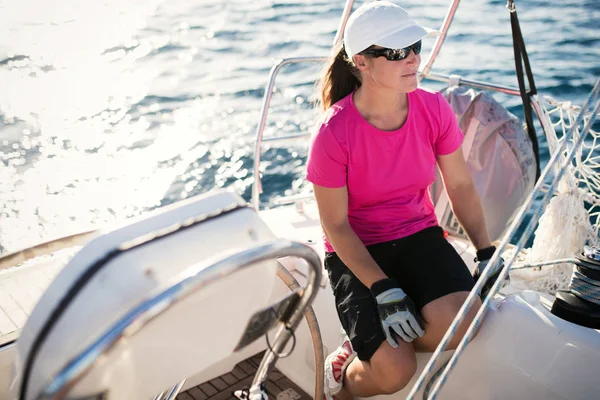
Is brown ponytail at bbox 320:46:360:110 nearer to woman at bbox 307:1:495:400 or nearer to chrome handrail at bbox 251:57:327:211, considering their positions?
woman at bbox 307:1:495:400

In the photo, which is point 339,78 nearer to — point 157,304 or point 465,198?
point 465,198

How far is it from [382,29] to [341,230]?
569 millimetres

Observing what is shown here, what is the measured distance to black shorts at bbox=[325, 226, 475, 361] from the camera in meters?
1.82

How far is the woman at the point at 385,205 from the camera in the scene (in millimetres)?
1803

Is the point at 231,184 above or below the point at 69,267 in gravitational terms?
below

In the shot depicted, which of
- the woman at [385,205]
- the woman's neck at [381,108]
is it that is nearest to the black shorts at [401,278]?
the woman at [385,205]

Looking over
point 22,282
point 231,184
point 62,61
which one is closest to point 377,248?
point 22,282

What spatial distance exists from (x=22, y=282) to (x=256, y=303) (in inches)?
61.6

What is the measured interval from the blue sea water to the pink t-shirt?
8.16 ft

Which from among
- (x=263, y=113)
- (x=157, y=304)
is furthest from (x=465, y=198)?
(x=157, y=304)

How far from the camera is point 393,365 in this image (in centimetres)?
177

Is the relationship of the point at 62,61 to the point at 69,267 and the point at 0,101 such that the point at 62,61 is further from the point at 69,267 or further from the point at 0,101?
the point at 69,267

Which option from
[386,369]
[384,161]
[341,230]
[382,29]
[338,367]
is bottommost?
[338,367]

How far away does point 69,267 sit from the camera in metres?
1.08
